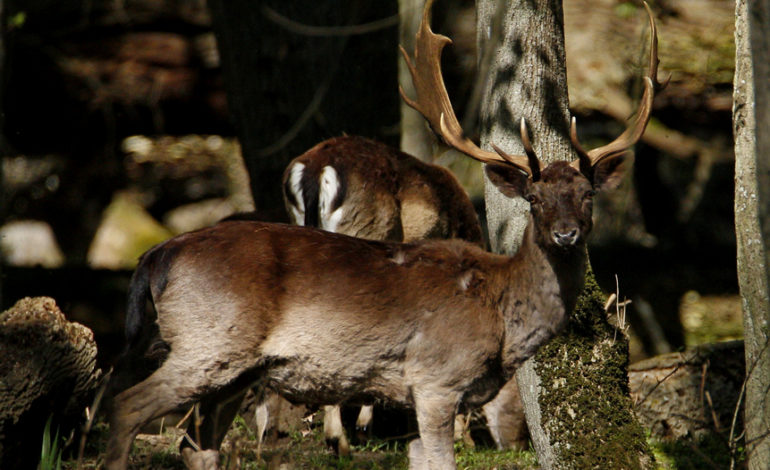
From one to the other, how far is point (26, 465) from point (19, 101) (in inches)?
354

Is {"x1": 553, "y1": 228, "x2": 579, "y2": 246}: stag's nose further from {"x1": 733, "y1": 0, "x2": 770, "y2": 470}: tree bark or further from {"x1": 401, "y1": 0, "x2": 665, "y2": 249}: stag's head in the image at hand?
{"x1": 733, "y1": 0, "x2": 770, "y2": 470}: tree bark

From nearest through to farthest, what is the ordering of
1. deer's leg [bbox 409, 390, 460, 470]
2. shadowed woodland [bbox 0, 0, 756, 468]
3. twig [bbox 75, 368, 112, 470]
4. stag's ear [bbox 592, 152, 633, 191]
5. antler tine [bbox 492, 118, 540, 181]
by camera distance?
1. twig [bbox 75, 368, 112, 470]
2. deer's leg [bbox 409, 390, 460, 470]
3. antler tine [bbox 492, 118, 540, 181]
4. stag's ear [bbox 592, 152, 633, 191]
5. shadowed woodland [bbox 0, 0, 756, 468]

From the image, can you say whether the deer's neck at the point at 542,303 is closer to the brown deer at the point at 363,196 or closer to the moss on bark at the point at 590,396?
the moss on bark at the point at 590,396

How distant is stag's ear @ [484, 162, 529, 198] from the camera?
5781 mm

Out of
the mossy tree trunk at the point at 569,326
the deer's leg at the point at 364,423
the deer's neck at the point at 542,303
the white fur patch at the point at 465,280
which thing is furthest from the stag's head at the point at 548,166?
the deer's leg at the point at 364,423

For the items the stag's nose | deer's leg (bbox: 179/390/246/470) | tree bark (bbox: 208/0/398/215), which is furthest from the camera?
tree bark (bbox: 208/0/398/215)

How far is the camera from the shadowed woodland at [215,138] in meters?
11.3

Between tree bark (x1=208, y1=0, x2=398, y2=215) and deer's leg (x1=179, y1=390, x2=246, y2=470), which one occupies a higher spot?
tree bark (x1=208, y1=0, x2=398, y2=215)

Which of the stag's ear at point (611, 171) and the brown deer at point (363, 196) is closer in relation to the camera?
the stag's ear at point (611, 171)

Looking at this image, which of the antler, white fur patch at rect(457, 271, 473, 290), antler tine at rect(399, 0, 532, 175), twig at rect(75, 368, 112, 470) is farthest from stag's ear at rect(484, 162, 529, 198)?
twig at rect(75, 368, 112, 470)

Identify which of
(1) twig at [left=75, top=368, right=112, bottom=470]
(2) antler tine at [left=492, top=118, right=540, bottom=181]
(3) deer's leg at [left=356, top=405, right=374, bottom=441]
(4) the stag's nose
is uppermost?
(2) antler tine at [left=492, top=118, right=540, bottom=181]

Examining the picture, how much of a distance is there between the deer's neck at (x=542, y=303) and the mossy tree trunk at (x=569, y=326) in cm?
54

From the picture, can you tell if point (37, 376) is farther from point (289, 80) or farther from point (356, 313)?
point (289, 80)

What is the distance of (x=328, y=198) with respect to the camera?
7.39 m
